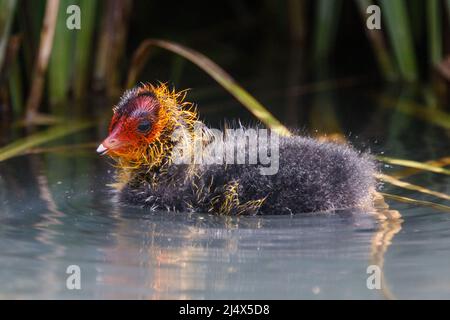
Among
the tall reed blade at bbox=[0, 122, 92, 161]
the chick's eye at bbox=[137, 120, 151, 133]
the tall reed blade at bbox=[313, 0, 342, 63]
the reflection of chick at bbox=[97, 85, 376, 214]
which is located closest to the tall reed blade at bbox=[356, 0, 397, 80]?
the tall reed blade at bbox=[313, 0, 342, 63]

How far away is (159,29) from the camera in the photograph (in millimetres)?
11016

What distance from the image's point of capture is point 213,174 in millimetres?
4824

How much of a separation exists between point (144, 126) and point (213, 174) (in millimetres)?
423

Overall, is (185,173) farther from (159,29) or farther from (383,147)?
(159,29)

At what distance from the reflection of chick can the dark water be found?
8cm

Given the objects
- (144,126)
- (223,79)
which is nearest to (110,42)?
(223,79)

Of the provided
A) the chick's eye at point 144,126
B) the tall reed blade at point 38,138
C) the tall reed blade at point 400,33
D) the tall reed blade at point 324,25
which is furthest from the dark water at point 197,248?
the tall reed blade at point 324,25

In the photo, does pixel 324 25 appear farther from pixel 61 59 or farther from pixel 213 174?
pixel 213 174

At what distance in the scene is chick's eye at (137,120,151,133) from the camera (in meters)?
4.92

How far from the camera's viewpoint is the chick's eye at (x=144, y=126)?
16.1 ft

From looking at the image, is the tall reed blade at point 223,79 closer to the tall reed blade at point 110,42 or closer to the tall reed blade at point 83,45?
the tall reed blade at point 83,45

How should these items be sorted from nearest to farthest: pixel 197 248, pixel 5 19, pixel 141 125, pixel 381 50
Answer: pixel 197 248 < pixel 141 125 < pixel 5 19 < pixel 381 50

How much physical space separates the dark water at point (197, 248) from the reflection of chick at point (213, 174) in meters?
0.08
